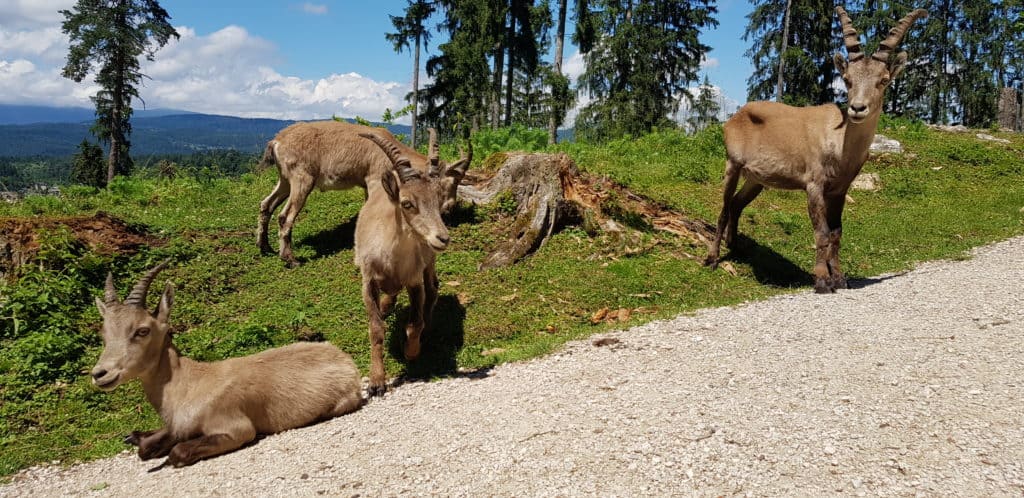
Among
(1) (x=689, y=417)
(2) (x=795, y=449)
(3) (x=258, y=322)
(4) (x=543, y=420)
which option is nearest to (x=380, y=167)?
(3) (x=258, y=322)

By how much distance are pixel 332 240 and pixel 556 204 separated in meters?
4.39

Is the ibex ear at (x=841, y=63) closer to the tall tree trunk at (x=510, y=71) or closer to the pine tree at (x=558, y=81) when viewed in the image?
the pine tree at (x=558, y=81)

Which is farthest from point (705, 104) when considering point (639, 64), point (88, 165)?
point (88, 165)

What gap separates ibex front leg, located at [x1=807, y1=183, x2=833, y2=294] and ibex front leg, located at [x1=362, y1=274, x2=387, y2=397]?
6744 millimetres

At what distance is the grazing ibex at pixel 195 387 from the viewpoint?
19.0 feet

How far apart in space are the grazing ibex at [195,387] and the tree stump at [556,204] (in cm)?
476

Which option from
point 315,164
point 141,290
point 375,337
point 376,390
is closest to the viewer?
point 141,290

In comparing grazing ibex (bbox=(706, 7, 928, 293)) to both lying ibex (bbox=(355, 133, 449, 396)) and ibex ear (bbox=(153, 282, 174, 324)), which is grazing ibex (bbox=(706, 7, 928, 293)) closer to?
lying ibex (bbox=(355, 133, 449, 396))

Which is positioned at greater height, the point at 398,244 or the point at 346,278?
the point at 398,244

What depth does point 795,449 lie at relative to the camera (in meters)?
4.72

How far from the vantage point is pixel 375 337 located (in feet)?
24.0

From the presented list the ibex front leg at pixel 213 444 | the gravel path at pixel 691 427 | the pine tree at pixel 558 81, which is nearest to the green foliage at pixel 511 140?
the gravel path at pixel 691 427

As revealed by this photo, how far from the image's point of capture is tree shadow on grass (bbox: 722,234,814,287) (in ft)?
36.5

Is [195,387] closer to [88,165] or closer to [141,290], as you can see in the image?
[141,290]
